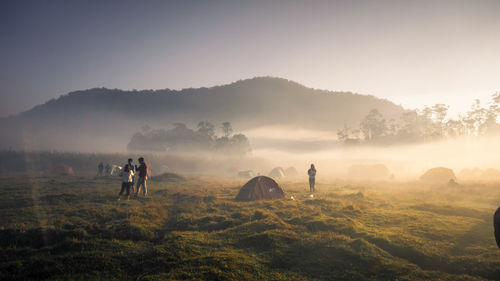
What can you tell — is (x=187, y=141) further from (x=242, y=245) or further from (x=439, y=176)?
(x=242, y=245)

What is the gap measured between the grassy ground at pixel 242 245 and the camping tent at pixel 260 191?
170 inches

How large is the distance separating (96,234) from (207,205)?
28.4 ft

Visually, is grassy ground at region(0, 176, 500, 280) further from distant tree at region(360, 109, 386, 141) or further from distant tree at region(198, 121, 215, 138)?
distant tree at region(198, 121, 215, 138)

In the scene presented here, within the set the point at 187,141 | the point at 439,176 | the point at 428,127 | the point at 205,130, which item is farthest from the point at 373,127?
the point at 187,141

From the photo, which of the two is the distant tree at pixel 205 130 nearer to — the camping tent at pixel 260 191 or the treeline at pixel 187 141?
the treeline at pixel 187 141

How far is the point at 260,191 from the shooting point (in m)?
20.6

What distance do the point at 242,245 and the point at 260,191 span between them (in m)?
10.7

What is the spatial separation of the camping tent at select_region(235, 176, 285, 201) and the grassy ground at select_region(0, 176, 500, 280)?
4311mm

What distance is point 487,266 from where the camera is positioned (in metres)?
8.08

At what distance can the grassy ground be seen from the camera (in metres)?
7.37

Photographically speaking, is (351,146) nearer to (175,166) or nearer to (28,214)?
(175,166)

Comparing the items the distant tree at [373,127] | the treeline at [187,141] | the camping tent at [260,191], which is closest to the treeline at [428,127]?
the distant tree at [373,127]

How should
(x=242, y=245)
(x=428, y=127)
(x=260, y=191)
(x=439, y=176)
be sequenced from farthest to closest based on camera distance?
(x=428, y=127), (x=439, y=176), (x=260, y=191), (x=242, y=245)

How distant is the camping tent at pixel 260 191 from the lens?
20328 mm
